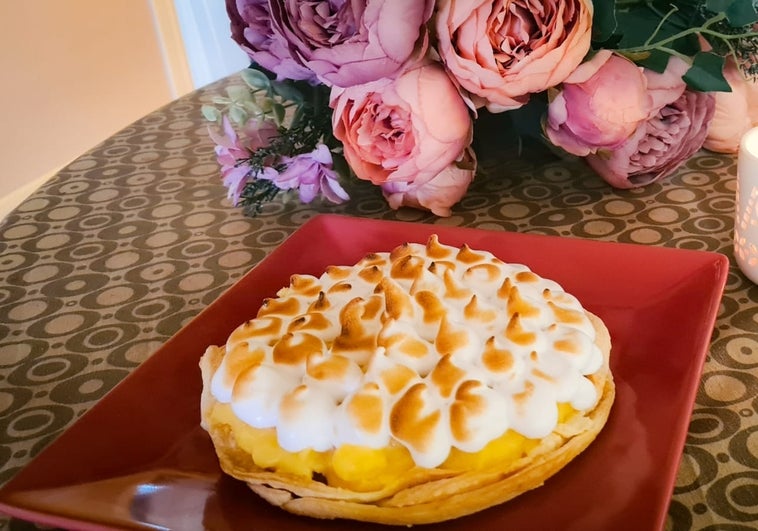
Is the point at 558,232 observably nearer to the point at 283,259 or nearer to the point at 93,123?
the point at 283,259

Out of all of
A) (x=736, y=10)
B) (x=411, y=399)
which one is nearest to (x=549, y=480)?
(x=411, y=399)

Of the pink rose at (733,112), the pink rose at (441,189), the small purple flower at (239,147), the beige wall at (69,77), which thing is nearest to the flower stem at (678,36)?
the pink rose at (733,112)

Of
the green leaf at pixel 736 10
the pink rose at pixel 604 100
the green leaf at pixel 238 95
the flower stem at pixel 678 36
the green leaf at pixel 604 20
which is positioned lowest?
the pink rose at pixel 604 100

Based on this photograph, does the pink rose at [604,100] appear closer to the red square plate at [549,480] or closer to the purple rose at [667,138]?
the purple rose at [667,138]

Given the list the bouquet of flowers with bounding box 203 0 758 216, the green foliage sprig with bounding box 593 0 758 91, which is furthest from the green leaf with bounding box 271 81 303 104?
the green foliage sprig with bounding box 593 0 758 91

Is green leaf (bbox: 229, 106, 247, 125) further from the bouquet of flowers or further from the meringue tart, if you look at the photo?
the meringue tart

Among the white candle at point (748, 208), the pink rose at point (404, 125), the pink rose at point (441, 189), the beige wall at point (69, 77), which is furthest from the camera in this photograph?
the beige wall at point (69, 77)

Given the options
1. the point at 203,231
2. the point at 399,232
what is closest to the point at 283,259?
the point at 399,232
